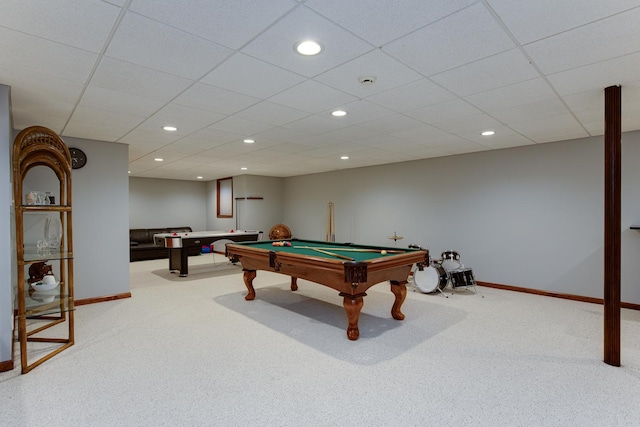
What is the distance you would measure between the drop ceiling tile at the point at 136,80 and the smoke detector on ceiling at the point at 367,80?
1.28m

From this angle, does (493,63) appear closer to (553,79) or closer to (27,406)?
(553,79)

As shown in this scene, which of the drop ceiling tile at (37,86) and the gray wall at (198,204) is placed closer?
the drop ceiling tile at (37,86)

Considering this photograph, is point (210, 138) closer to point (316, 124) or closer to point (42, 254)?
point (316, 124)

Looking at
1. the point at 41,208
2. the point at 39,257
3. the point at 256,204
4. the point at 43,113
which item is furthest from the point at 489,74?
the point at 256,204

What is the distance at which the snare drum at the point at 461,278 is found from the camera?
4859 mm

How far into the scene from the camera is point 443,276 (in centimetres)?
498

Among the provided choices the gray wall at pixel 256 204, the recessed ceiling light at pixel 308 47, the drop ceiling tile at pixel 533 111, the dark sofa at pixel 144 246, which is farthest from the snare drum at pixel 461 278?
the dark sofa at pixel 144 246

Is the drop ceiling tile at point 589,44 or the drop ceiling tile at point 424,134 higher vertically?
the drop ceiling tile at point 424,134

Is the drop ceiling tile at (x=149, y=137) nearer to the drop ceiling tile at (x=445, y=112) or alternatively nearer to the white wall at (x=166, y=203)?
the drop ceiling tile at (x=445, y=112)

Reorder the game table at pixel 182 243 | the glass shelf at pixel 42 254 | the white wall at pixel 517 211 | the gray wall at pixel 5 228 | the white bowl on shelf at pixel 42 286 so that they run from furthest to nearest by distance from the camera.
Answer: the game table at pixel 182 243
the white wall at pixel 517 211
the white bowl on shelf at pixel 42 286
the glass shelf at pixel 42 254
the gray wall at pixel 5 228

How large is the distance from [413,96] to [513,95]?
84 cm

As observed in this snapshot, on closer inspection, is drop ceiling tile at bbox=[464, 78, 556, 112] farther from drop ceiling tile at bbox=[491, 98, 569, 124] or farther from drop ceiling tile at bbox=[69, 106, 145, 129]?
Answer: drop ceiling tile at bbox=[69, 106, 145, 129]

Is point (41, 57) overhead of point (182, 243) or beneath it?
overhead

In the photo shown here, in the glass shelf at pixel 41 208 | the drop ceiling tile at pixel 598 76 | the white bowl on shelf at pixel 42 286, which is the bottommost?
the white bowl on shelf at pixel 42 286
